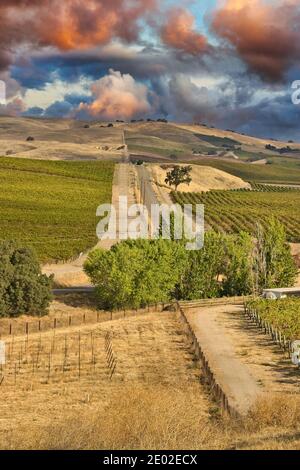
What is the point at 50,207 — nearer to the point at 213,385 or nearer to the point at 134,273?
the point at 134,273

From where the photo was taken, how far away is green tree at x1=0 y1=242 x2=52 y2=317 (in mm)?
67812

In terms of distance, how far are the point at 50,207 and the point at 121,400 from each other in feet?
355

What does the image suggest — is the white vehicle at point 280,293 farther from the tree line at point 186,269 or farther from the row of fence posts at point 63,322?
the row of fence posts at point 63,322

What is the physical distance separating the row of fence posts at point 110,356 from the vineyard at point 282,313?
16.3 metres

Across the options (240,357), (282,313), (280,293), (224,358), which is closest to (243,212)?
(280,293)

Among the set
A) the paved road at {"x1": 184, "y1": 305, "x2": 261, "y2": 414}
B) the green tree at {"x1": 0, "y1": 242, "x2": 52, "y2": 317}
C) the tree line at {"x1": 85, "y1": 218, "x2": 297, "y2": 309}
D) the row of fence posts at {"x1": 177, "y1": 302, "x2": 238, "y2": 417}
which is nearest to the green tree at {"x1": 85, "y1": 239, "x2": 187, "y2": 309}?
the tree line at {"x1": 85, "y1": 218, "x2": 297, "y2": 309}

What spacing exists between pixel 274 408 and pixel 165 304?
133ft

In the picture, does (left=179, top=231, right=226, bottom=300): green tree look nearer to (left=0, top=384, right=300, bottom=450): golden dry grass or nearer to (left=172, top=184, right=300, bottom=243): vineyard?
(left=0, top=384, right=300, bottom=450): golden dry grass

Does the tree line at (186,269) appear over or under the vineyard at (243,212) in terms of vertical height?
under

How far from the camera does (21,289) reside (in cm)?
6812

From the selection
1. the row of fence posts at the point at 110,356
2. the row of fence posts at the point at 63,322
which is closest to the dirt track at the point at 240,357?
the row of fence posts at the point at 63,322

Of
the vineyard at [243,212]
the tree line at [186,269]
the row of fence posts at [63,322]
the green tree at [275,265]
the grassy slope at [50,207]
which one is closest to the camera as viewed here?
the row of fence posts at [63,322]

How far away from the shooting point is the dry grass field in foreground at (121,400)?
87.1 ft

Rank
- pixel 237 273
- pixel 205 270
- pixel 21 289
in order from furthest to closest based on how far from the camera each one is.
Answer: pixel 237 273 < pixel 205 270 < pixel 21 289
